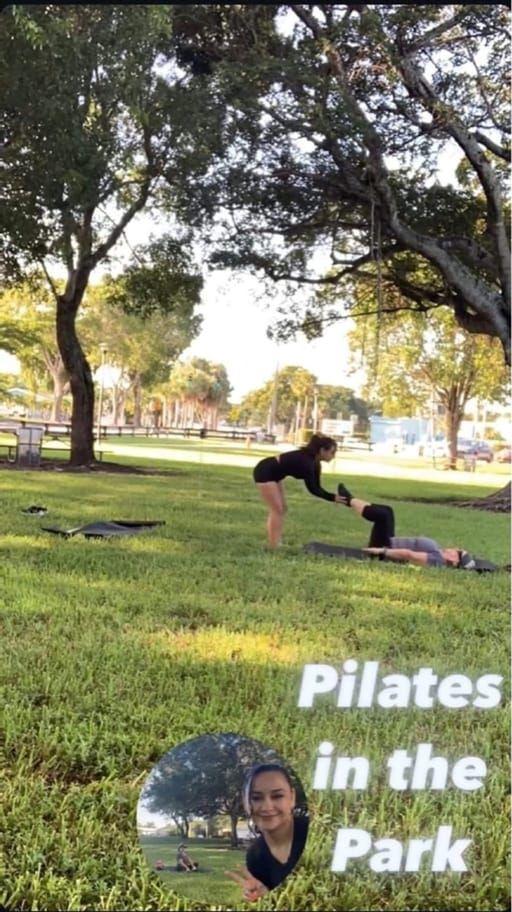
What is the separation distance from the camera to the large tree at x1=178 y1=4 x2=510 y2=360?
1.60 meters

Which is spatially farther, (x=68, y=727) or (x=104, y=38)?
(x=104, y=38)

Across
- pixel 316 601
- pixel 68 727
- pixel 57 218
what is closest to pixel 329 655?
pixel 316 601

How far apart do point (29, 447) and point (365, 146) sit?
3.79 feet

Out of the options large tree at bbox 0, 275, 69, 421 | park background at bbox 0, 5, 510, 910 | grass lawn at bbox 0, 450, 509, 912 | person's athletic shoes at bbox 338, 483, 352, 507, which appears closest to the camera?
grass lawn at bbox 0, 450, 509, 912

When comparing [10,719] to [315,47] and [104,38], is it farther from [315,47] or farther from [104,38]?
[315,47]

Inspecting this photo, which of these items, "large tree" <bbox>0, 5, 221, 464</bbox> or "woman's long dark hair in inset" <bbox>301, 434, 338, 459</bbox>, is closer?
"large tree" <bbox>0, 5, 221, 464</bbox>

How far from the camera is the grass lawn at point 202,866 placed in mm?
1251

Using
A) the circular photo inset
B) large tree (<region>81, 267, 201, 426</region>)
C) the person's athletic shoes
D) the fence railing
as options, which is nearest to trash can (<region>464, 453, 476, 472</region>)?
the person's athletic shoes

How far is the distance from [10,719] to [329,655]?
2.32 ft

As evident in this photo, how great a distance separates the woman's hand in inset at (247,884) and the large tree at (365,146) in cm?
119

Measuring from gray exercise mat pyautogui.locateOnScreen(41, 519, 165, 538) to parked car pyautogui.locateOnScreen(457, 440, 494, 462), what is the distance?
31.8 inches

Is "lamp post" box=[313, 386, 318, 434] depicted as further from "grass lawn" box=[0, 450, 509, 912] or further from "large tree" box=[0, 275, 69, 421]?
"large tree" box=[0, 275, 69, 421]

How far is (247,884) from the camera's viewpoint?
1.28 m

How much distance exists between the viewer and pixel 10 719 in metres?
1.39
